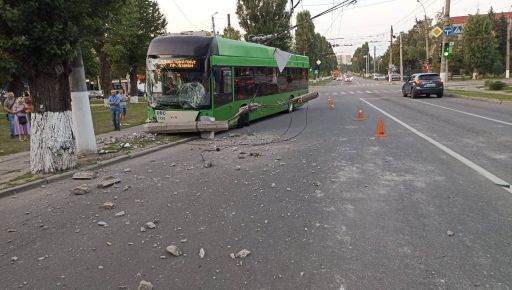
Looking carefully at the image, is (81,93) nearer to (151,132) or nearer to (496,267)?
(151,132)

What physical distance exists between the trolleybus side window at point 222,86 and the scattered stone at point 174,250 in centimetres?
969

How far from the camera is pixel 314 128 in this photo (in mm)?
14562

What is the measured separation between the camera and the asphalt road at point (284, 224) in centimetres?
383

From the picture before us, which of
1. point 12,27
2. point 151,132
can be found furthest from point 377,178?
point 151,132

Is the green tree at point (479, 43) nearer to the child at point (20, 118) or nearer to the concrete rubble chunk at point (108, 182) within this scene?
the child at point (20, 118)

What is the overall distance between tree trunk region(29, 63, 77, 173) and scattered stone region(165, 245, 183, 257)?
5.46 meters

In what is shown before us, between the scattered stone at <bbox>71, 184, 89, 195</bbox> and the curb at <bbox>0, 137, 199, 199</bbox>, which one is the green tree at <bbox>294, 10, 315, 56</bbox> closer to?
the curb at <bbox>0, 137, 199, 199</bbox>

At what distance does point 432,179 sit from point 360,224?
103 inches

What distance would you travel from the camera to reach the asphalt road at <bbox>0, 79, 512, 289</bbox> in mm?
3832

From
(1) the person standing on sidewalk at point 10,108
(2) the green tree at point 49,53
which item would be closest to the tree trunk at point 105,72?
(1) the person standing on sidewalk at point 10,108

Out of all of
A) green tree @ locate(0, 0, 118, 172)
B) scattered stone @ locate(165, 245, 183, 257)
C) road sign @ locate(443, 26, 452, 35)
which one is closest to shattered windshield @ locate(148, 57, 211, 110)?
green tree @ locate(0, 0, 118, 172)

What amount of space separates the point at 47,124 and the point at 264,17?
37319 millimetres

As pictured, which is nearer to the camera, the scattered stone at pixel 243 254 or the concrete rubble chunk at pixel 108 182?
the scattered stone at pixel 243 254

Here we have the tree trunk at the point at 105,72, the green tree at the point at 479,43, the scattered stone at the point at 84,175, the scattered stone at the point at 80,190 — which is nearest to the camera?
the scattered stone at the point at 80,190
